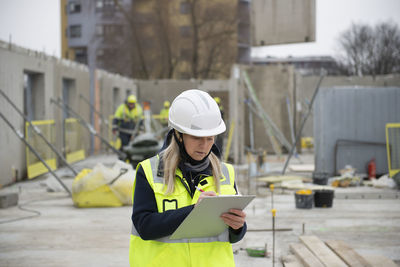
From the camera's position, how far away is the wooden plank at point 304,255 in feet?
19.2

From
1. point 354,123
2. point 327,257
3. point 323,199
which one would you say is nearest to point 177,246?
point 327,257

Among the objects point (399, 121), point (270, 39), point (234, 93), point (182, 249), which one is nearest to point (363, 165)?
point (399, 121)

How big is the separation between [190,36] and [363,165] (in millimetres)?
38620

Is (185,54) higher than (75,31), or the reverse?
(75,31)

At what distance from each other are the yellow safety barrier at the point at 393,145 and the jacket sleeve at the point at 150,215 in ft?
37.0

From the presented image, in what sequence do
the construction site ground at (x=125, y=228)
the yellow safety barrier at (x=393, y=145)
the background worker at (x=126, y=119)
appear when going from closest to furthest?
the construction site ground at (x=125, y=228)
the yellow safety barrier at (x=393, y=145)
the background worker at (x=126, y=119)

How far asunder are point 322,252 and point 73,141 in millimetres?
13825

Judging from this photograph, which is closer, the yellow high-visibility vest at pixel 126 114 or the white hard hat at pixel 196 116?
the white hard hat at pixel 196 116

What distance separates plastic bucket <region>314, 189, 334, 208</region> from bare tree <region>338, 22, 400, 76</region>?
42813 mm

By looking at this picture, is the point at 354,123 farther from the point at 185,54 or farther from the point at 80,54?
the point at 80,54

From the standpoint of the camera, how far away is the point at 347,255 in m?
6.10

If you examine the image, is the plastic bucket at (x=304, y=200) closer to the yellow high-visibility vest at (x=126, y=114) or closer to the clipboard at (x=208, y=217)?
the clipboard at (x=208, y=217)

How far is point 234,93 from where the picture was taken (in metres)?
17.9

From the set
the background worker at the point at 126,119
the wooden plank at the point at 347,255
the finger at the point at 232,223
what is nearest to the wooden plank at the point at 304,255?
the wooden plank at the point at 347,255
